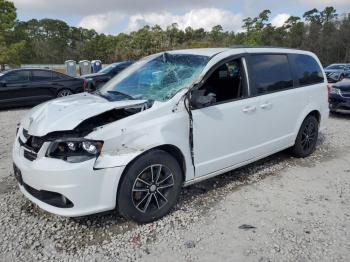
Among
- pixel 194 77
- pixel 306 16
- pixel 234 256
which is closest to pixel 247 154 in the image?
pixel 194 77

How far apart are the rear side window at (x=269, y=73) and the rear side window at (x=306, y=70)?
0.79ft

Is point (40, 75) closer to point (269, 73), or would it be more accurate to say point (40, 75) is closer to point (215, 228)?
point (269, 73)

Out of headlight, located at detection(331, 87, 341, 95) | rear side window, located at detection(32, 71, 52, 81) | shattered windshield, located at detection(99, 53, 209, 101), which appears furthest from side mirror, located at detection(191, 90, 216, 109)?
rear side window, located at detection(32, 71, 52, 81)

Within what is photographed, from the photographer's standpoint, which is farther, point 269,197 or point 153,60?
point 153,60

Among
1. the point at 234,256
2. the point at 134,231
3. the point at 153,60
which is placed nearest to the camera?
the point at 234,256

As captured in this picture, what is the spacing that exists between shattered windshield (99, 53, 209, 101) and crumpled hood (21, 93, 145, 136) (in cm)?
32

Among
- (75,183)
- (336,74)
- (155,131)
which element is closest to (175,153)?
(155,131)

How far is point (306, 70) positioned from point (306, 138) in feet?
3.52

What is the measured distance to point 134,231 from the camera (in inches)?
139

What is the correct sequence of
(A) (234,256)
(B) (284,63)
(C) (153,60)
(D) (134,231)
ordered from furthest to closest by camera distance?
(B) (284,63), (C) (153,60), (D) (134,231), (A) (234,256)

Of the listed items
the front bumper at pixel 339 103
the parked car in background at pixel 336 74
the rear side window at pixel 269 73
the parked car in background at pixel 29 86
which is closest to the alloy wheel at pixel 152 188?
the rear side window at pixel 269 73

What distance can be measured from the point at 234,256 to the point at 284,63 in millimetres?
3106

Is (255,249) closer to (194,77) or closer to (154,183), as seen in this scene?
(154,183)

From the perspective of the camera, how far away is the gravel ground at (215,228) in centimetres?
317
